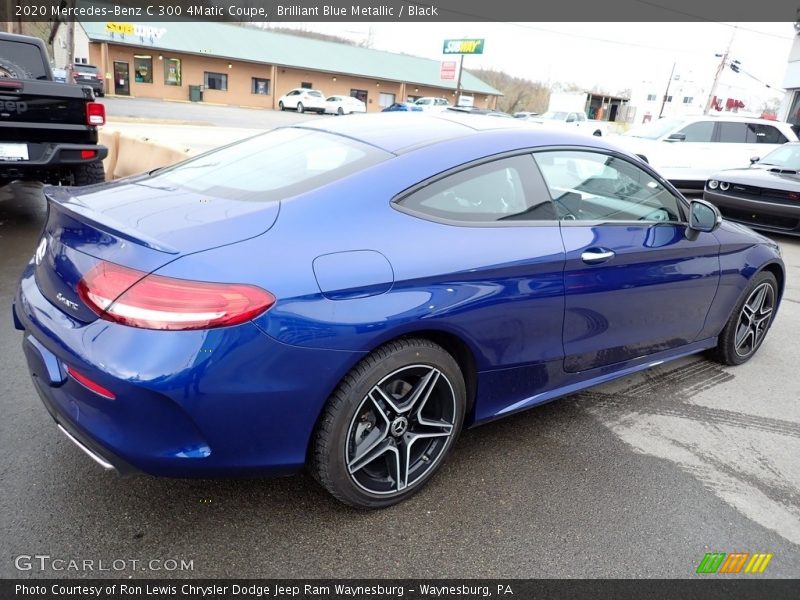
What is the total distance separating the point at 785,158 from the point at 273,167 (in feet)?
34.0

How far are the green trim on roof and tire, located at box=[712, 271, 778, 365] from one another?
44.3m

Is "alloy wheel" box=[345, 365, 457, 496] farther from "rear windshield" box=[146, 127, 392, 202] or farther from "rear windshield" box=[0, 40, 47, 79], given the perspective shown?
"rear windshield" box=[0, 40, 47, 79]

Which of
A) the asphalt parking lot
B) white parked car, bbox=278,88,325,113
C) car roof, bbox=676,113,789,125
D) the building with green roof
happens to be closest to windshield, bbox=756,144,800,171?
car roof, bbox=676,113,789,125

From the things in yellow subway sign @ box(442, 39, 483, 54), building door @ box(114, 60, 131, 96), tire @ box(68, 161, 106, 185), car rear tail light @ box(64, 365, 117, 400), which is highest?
yellow subway sign @ box(442, 39, 483, 54)

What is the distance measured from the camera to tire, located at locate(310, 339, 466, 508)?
7.30 ft

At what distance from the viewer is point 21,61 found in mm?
6770

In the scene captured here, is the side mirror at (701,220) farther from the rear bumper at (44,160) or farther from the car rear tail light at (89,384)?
the rear bumper at (44,160)

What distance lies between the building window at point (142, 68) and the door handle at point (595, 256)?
45836 mm

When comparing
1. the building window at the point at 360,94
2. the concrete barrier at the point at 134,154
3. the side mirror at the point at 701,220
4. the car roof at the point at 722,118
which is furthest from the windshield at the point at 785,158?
the building window at the point at 360,94

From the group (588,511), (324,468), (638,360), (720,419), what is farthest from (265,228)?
(720,419)

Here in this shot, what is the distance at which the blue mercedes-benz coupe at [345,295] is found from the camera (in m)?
1.95

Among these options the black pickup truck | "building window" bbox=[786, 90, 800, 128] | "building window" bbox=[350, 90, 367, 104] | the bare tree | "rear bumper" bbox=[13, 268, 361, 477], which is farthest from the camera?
the bare tree

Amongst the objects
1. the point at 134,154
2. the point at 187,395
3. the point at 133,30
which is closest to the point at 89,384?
the point at 187,395

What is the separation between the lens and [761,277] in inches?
165
